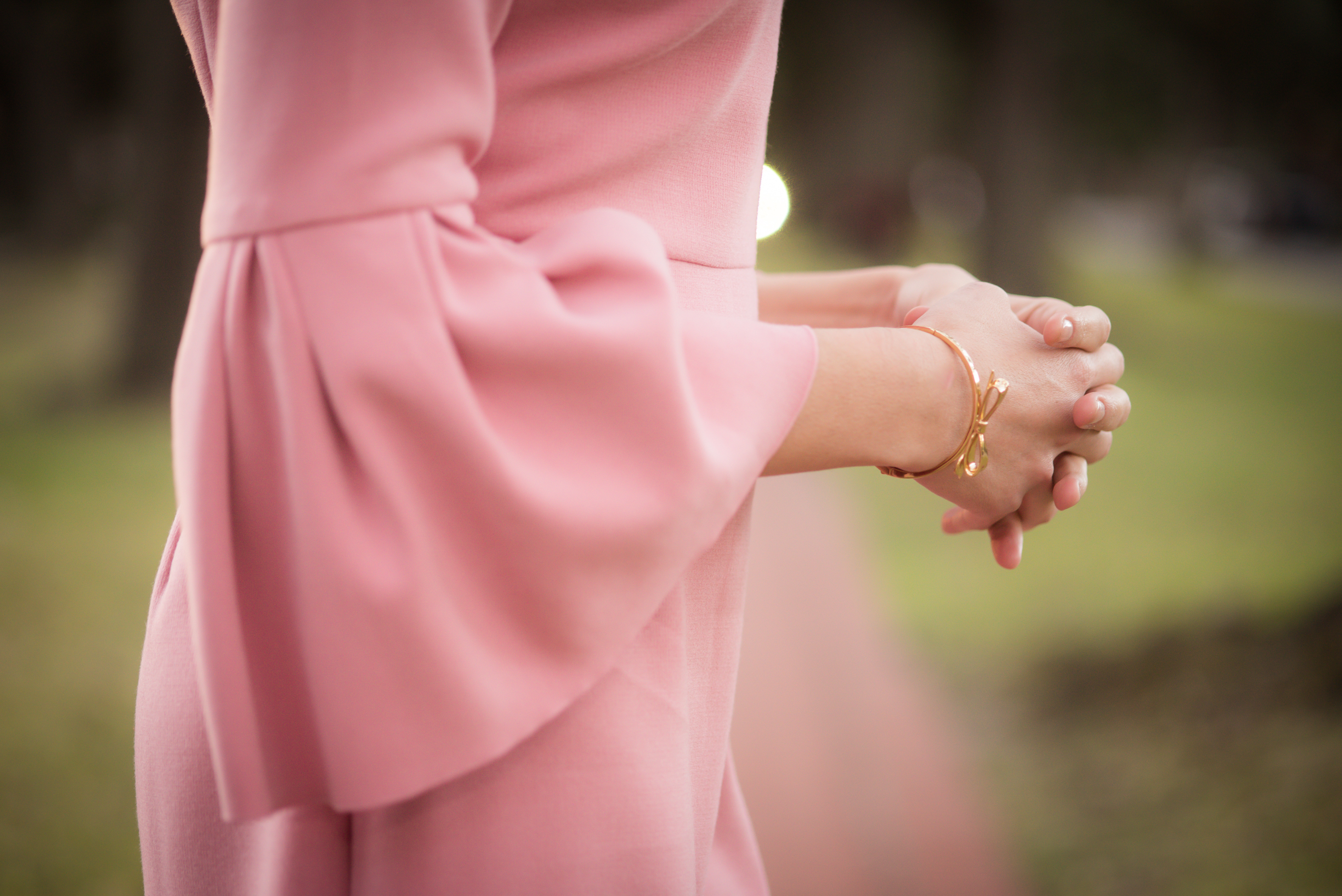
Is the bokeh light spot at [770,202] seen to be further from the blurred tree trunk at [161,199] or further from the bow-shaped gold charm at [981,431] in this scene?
the blurred tree trunk at [161,199]

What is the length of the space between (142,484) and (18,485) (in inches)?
36.9

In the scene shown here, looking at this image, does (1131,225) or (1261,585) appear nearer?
(1261,585)

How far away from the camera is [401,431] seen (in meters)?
0.85

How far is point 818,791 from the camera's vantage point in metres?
3.87

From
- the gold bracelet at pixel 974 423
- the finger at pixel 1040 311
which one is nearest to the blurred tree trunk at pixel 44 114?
the finger at pixel 1040 311

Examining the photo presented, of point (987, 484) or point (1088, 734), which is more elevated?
point (987, 484)

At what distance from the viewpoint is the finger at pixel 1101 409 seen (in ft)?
3.84

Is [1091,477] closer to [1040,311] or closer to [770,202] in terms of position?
[770,202]

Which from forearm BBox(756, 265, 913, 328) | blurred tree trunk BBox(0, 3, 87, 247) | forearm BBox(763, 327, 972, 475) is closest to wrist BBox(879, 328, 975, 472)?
forearm BBox(763, 327, 972, 475)

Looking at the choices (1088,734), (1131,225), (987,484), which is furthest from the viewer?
(1131,225)

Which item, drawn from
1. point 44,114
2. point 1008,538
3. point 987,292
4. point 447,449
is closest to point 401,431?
point 447,449

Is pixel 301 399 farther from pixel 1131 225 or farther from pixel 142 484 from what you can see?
pixel 1131 225

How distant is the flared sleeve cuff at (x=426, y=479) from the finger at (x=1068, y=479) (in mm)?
496

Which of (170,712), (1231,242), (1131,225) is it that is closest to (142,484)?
(170,712)
